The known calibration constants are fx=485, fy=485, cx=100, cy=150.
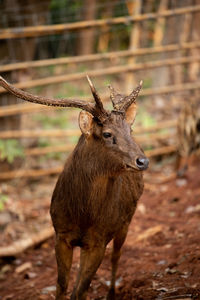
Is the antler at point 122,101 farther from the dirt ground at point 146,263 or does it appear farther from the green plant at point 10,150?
the green plant at point 10,150

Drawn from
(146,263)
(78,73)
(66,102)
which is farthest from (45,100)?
(78,73)

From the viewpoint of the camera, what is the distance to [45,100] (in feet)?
11.0

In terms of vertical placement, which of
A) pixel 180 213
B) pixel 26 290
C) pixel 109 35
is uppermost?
pixel 109 35

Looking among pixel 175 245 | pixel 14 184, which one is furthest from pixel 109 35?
pixel 175 245

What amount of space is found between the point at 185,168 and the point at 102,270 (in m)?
3.48

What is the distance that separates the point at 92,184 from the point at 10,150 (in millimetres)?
4368

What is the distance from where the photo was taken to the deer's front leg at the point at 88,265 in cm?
368

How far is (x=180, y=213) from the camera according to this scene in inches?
262

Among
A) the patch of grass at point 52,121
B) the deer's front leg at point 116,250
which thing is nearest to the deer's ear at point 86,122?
the deer's front leg at point 116,250

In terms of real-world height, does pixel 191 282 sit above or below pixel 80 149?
below

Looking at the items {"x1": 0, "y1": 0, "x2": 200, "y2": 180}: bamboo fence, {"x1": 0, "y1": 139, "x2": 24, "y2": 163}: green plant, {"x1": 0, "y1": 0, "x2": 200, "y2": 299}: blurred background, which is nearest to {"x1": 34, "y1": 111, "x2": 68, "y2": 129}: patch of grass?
{"x1": 0, "y1": 0, "x2": 200, "y2": 299}: blurred background

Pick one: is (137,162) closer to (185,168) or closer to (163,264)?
(163,264)

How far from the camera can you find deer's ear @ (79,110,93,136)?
344 cm

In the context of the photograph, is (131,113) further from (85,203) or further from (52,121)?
(52,121)
